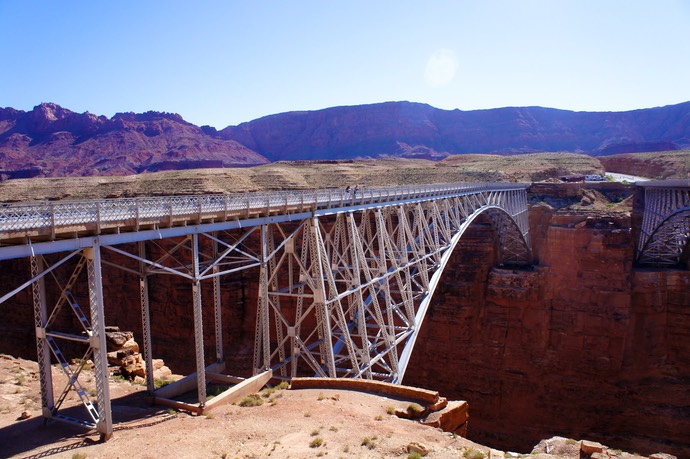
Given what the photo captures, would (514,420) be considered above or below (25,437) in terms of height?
below

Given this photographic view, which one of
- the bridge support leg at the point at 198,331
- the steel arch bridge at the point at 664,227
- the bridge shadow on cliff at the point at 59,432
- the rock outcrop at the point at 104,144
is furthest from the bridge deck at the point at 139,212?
the rock outcrop at the point at 104,144

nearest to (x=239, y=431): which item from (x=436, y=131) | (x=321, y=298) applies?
(x=321, y=298)

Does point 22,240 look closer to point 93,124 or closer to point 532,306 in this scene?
point 532,306

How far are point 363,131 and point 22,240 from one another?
136 metres

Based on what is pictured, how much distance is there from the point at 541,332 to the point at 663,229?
1106cm

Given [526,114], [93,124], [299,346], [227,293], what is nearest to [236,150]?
[93,124]

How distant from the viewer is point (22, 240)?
8.95 metres

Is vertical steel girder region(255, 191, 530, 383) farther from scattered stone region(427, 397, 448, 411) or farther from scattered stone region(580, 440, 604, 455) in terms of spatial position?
scattered stone region(580, 440, 604, 455)

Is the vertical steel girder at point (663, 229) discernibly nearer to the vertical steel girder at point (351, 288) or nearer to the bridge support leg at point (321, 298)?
the vertical steel girder at point (351, 288)

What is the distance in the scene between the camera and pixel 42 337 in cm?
1076

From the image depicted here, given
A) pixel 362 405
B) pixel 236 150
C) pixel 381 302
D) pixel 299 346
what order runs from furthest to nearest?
1. pixel 236 150
2. pixel 381 302
3. pixel 299 346
4. pixel 362 405

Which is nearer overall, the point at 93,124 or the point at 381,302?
the point at 381,302

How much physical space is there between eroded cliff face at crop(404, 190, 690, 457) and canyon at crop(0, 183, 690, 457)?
0.24 feet

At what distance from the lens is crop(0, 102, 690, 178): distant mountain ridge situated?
110256mm
